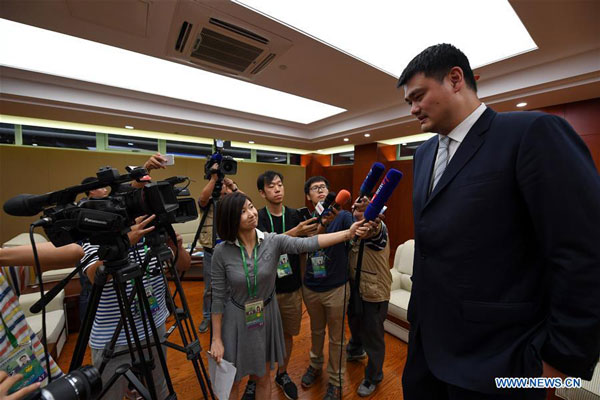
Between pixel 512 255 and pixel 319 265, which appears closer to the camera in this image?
pixel 512 255

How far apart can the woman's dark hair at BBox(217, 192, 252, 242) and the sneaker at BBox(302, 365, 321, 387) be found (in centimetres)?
145

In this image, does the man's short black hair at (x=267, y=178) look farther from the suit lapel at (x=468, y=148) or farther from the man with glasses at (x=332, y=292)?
the suit lapel at (x=468, y=148)

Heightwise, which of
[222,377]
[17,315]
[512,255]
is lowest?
[222,377]

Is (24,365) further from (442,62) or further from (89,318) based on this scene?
(442,62)

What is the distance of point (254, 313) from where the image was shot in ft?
4.64

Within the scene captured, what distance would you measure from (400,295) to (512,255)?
2485mm

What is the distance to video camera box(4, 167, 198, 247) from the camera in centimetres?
74

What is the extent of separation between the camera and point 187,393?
198 cm

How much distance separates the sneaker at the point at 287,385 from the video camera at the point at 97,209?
173 cm

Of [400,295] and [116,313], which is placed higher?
[116,313]

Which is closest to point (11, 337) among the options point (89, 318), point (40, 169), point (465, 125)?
point (89, 318)

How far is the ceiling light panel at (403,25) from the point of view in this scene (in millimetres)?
1997

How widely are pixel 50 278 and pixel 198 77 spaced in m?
3.56

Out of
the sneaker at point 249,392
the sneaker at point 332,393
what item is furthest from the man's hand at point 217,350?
the sneaker at point 332,393
